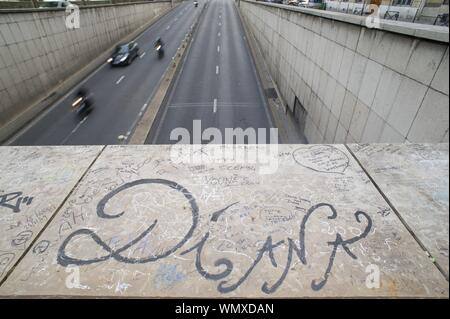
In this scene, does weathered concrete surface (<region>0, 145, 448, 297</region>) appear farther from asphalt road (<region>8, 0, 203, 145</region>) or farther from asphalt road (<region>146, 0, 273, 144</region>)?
asphalt road (<region>8, 0, 203, 145</region>)

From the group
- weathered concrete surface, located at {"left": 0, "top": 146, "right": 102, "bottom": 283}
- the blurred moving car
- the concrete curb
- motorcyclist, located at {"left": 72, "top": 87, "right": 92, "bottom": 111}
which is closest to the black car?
the concrete curb

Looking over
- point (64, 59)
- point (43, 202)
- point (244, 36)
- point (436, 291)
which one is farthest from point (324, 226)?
point (244, 36)

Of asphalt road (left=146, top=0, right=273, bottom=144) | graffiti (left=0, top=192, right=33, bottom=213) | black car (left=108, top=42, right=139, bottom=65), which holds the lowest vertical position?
asphalt road (left=146, top=0, right=273, bottom=144)

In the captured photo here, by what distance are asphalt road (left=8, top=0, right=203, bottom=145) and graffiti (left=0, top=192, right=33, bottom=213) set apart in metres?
10.9

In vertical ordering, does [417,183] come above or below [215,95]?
above

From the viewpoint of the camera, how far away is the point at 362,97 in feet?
27.6

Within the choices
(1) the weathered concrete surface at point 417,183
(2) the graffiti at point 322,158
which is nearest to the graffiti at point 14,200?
(2) the graffiti at point 322,158

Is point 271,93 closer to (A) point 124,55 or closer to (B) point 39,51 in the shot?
(A) point 124,55

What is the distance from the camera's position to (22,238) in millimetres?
3758

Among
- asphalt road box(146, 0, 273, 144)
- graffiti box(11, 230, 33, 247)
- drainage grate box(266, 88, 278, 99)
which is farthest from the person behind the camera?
drainage grate box(266, 88, 278, 99)

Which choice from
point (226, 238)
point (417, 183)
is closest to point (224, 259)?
point (226, 238)

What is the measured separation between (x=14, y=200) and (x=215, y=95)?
18.9 meters

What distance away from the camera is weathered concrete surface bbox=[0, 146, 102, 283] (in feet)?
12.2

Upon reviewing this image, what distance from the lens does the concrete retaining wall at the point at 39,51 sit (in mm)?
16578
